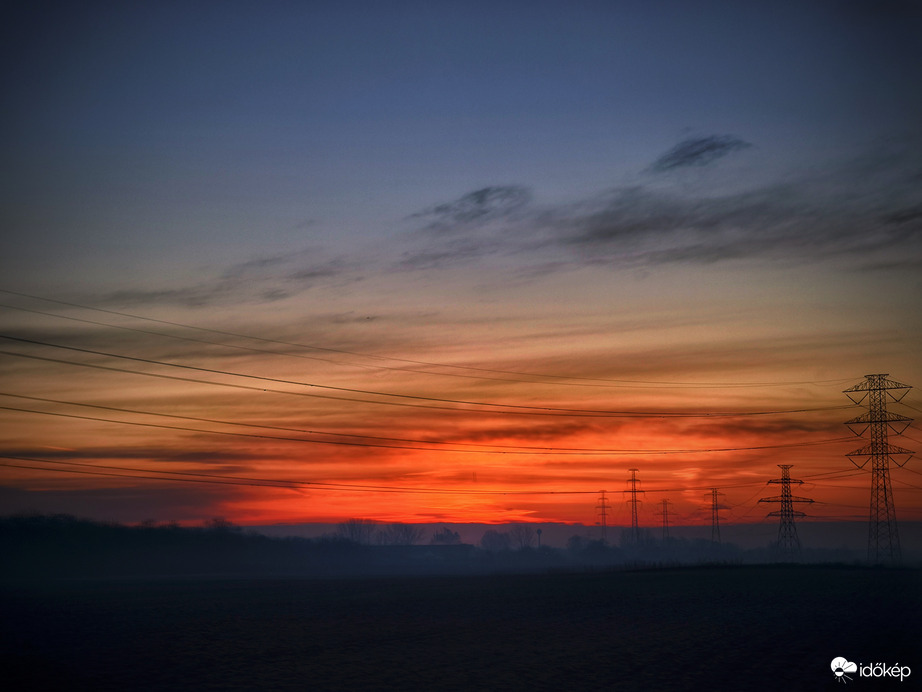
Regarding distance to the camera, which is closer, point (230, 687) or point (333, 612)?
point (230, 687)

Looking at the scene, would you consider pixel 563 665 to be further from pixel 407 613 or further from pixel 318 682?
pixel 407 613

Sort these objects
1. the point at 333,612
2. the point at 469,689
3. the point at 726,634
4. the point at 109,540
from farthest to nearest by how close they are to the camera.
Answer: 1. the point at 109,540
2. the point at 333,612
3. the point at 726,634
4. the point at 469,689

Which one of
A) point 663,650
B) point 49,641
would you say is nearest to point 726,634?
A: point 663,650

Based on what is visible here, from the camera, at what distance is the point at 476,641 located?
1430 inches

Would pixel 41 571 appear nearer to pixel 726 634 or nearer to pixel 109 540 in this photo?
pixel 109 540

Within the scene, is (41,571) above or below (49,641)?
below

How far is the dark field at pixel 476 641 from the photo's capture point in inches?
1053

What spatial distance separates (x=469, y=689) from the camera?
25.1 m

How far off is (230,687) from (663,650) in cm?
1760

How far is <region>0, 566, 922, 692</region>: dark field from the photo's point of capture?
26.7 metres

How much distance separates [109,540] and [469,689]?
186688mm

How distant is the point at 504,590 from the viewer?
2886 inches

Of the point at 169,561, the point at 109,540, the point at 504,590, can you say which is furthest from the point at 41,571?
the point at 504,590

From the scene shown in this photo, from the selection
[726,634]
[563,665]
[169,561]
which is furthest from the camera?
[169,561]
